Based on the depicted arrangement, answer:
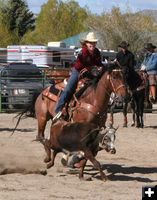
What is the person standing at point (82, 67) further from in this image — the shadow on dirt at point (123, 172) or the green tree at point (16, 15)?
the green tree at point (16, 15)

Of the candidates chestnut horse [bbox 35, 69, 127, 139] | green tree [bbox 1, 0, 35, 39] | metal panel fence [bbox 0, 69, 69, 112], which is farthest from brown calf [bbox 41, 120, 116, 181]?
green tree [bbox 1, 0, 35, 39]

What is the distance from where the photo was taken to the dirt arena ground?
865cm

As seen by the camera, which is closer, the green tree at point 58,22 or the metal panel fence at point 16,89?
the metal panel fence at point 16,89

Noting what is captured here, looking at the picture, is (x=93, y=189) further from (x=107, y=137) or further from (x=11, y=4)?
(x=11, y=4)

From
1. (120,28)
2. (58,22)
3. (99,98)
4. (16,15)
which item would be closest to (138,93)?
(99,98)

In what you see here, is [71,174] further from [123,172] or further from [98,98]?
[98,98]

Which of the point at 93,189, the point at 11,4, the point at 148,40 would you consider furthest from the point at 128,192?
the point at 11,4

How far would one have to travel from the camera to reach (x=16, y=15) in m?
73.5

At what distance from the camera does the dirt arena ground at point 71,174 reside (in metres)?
8.65

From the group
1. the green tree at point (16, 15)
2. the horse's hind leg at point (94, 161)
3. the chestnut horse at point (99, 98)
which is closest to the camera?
the horse's hind leg at point (94, 161)

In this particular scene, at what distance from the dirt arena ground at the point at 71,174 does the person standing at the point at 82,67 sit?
1.01 metres

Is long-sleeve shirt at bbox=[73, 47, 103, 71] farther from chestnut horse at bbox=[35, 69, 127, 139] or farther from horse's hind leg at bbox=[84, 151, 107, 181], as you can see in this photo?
horse's hind leg at bbox=[84, 151, 107, 181]

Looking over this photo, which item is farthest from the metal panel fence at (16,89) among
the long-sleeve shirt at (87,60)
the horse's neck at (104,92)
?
the horse's neck at (104,92)

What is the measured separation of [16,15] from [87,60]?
209 feet
